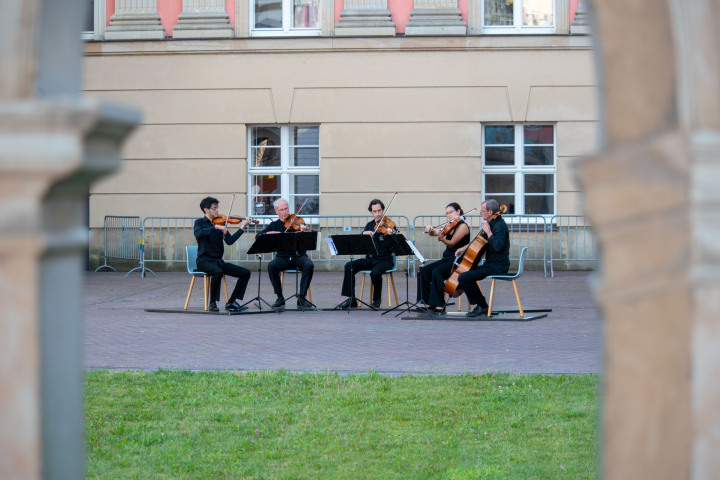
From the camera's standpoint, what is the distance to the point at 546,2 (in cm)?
1814

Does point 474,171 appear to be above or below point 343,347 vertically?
above

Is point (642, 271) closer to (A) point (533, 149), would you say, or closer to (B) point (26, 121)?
(B) point (26, 121)

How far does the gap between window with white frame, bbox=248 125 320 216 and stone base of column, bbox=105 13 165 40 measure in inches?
102

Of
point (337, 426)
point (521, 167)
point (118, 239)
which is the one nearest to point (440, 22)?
point (521, 167)

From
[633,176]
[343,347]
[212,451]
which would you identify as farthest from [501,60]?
[633,176]

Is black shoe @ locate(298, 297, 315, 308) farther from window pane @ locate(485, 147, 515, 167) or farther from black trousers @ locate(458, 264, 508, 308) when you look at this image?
window pane @ locate(485, 147, 515, 167)

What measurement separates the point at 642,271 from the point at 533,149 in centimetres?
1634

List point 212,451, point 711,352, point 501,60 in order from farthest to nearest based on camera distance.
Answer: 1. point 501,60
2. point 212,451
3. point 711,352

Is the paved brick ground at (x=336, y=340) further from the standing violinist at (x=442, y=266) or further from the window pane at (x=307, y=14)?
the window pane at (x=307, y=14)

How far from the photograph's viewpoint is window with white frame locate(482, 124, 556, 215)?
18.2 metres

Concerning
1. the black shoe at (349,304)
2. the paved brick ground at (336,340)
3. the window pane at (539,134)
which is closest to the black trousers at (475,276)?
the paved brick ground at (336,340)

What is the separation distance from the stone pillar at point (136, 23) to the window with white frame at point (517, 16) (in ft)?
20.7

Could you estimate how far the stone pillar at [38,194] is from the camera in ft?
7.54

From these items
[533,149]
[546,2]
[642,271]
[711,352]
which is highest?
[546,2]
